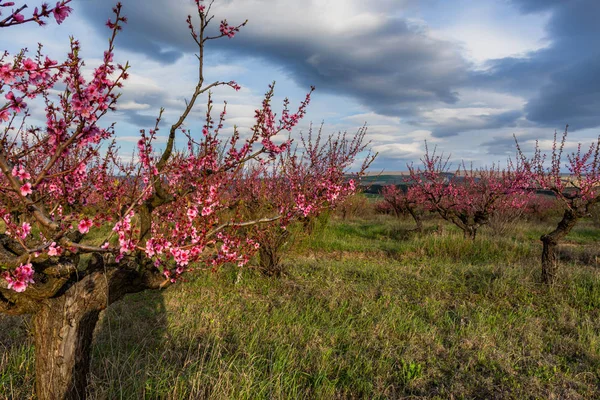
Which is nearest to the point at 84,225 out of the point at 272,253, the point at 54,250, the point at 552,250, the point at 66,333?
the point at 54,250

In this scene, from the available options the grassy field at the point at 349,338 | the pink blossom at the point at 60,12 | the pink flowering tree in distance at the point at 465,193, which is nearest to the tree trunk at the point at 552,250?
the grassy field at the point at 349,338

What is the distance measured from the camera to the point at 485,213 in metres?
12.0

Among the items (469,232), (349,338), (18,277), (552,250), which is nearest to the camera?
(18,277)

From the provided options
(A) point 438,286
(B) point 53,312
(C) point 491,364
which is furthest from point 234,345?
(A) point 438,286

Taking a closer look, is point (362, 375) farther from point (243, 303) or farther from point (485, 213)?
point (485, 213)

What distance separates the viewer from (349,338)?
4.68 m

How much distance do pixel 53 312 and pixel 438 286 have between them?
5.90 meters

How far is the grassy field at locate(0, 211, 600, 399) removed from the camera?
141 inches

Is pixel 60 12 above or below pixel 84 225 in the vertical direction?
above

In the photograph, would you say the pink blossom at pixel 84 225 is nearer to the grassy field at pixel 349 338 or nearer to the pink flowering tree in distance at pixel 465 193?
the grassy field at pixel 349 338

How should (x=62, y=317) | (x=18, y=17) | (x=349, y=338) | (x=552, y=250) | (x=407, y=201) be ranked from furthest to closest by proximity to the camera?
(x=407, y=201) → (x=552, y=250) → (x=349, y=338) → (x=62, y=317) → (x=18, y=17)

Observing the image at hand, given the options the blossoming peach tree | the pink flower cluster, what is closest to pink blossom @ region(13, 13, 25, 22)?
the blossoming peach tree

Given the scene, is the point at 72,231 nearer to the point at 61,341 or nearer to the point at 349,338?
the point at 61,341

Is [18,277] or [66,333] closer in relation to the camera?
[18,277]
